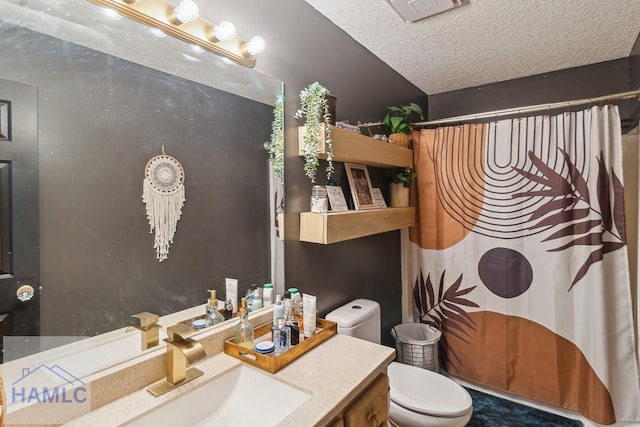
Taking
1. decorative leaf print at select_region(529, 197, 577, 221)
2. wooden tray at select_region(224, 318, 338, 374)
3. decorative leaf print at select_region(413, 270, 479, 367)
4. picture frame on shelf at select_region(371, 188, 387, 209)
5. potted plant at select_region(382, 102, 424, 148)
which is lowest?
decorative leaf print at select_region(413, 270, 479, 367)

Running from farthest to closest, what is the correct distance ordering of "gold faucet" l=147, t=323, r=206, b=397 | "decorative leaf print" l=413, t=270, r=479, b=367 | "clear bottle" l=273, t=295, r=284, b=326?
"decorative leaf print" l=413, t=270, r=479, b=367 → "clear bottle" l=273, t=295, r=284, b=326 → "gold faucet" l=147, t=323, r=206, b=397

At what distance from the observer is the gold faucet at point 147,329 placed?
996 mm

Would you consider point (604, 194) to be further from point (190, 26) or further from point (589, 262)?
point (190, 26)

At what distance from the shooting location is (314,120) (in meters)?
1.41

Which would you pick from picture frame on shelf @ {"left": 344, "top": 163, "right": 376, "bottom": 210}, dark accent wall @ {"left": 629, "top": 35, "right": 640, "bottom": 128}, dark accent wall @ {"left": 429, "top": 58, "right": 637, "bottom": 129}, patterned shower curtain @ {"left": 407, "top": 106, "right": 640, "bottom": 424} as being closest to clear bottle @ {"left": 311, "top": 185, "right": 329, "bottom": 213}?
picture frame on shelf @ {"left": 344, "top": 163, "right": 376, "bottom": 210}

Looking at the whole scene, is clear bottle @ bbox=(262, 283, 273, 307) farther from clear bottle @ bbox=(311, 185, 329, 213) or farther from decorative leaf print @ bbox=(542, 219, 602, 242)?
decorative leaf print @ bbox=(542, 219, 602, 242)

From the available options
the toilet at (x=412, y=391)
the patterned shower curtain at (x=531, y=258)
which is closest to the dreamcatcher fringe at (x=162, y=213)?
the toilet at (x=412, y=391)

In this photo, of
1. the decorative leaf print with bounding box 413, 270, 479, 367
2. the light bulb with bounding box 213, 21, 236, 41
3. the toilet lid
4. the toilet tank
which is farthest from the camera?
the decorative leaf print with bounding box 413, 270, 479, 367

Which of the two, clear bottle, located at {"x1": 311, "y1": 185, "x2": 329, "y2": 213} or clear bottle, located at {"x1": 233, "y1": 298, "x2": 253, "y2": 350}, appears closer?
clear bottle, located at {"x1": 233, "y1": 298, "x2": 253, "y2": 350}

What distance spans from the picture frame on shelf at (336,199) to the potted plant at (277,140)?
333 millimetres

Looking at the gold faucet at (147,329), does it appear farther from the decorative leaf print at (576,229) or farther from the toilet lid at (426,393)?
the decorative leaf print at (576,229)

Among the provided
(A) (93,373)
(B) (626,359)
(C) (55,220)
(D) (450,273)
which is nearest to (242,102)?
(C) (55,220)

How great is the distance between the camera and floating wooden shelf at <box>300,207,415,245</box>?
1.44 meters

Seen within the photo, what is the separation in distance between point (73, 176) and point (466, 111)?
282cm
